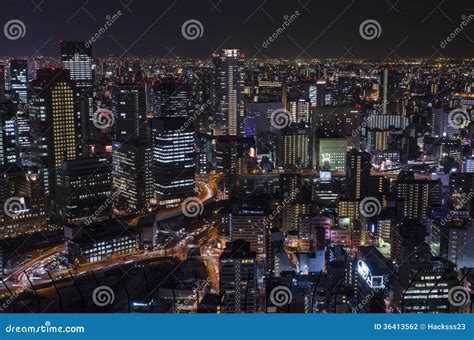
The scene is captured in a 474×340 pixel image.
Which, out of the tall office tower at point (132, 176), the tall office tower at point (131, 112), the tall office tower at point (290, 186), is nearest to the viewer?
the tall office tower at point (290, 186)

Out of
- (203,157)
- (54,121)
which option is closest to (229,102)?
(203,157)

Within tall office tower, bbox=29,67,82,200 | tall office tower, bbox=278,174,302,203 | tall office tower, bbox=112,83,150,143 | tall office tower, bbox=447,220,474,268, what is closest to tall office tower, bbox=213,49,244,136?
tall office tower, bbox=112,83,150,143

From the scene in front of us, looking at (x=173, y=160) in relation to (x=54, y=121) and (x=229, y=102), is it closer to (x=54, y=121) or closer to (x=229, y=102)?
(x=229, y=102)

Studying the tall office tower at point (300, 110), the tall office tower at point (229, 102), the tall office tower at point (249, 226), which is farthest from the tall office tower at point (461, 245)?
the tall office tower at point (300, 110)

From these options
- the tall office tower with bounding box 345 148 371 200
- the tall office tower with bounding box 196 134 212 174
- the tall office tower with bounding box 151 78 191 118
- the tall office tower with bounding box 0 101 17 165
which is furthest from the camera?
the tall office tower with bounding box 151 78 191 118

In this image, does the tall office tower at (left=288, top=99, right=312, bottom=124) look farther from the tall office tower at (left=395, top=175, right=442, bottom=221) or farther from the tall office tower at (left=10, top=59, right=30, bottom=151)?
the tall office tower at (left=10, top=59, right=30, bottom=151)

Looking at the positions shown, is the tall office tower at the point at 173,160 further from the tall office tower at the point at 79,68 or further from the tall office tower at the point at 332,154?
the tall office tower at the point at 332,154
